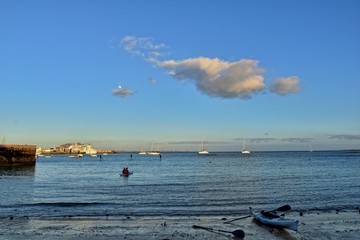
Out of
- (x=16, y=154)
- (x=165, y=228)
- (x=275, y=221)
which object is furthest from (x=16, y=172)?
(x=275, y=221)

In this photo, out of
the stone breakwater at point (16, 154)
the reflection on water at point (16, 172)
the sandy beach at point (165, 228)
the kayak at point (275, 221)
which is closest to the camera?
the sandy beach at point (165, 228)

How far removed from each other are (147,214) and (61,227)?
807 cm

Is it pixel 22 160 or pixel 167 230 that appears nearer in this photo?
pixel 167 230

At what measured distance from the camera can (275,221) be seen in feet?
80.4

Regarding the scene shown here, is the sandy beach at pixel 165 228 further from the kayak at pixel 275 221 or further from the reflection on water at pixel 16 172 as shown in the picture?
the reflection on water at pixel 16 172

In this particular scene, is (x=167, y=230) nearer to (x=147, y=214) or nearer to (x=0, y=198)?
(x=147, y=214)

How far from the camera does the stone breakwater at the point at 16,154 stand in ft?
368

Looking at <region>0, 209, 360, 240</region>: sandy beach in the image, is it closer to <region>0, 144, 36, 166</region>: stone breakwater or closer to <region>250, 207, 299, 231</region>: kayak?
<region>250, 207, 299, 231</region>: kayak

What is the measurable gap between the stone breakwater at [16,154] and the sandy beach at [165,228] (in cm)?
9023

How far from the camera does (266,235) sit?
Result: 74.8 ft

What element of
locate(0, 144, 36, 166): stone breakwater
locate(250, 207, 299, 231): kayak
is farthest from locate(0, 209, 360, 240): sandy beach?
locate(0, 144, 36, 166): stone breakwater

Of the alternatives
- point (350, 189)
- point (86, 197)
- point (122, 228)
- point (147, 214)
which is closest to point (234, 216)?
point (147, 214)

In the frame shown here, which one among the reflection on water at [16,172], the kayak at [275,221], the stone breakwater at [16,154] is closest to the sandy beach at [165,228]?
the kayak at [275,221]

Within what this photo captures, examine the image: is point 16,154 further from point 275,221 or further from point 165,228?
point 275,221
